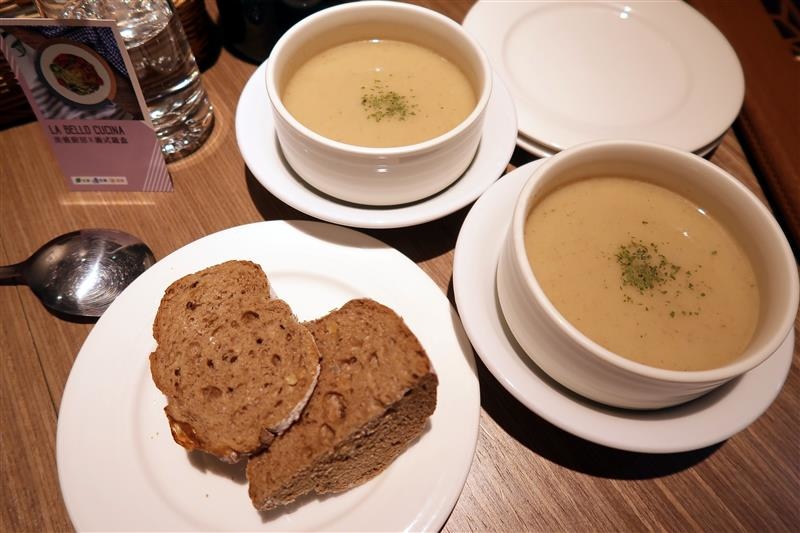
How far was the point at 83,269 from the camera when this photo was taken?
1.04 m

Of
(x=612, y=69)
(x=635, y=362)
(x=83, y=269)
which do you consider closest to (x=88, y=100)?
(x=83, y=269)

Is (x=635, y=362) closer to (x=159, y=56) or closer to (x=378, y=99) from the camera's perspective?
(x=378, y=99)

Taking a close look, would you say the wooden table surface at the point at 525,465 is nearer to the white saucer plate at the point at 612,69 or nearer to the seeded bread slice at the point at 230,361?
the seeded bread slice at the point at 230,361

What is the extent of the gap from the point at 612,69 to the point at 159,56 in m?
1.09

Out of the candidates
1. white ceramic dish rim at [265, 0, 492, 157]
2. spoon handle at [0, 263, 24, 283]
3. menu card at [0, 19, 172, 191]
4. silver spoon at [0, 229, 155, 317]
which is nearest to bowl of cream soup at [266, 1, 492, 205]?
white ceramic dish rim at [265, 0, 492, 157]

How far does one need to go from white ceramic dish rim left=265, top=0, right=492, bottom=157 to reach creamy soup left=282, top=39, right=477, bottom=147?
68 millimetres

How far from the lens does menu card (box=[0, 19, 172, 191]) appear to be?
0.87 m

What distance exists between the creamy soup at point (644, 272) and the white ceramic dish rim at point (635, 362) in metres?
0.08

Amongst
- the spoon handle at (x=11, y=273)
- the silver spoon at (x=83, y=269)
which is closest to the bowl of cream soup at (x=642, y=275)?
the silver spoon at (x=83, y=269)

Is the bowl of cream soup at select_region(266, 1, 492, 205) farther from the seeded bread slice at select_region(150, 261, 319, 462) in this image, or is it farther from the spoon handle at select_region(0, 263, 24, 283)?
the spoon handle at select_region(0, 263, 24, 283)

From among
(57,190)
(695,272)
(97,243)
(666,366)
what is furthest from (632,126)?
(57,190)

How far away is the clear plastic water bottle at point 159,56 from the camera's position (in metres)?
1.08

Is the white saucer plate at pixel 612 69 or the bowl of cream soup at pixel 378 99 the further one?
the white saucer plate at pixel 612 69

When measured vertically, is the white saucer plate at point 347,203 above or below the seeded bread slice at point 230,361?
above
